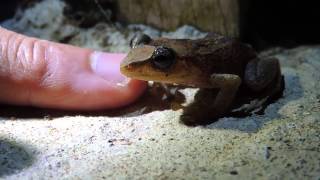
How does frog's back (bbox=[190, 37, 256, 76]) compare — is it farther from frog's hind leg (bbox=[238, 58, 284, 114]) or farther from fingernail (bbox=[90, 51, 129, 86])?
fingernail (bbox=[90, 51, 129, 86])

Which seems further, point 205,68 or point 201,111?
point 205,68

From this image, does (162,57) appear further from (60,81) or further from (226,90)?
(60,81)

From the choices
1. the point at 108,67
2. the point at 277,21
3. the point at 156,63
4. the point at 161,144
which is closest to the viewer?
the point at 161,144

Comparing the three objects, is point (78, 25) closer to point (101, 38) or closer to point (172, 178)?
point (101, 38)

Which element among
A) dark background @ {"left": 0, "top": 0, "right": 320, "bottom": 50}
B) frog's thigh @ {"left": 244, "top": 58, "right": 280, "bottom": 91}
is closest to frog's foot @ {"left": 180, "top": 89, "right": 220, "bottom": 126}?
frog's thigh @ {"left": 244, "top": 58, "right": 280, "bottom": 91}

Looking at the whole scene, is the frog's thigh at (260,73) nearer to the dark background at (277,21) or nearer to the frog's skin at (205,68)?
the frog's skin at (205,68)

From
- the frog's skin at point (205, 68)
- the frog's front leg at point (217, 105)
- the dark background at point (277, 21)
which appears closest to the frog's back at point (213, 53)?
the frog's skin at point (205, 68)

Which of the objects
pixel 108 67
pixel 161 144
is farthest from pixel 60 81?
pixel 161 144
